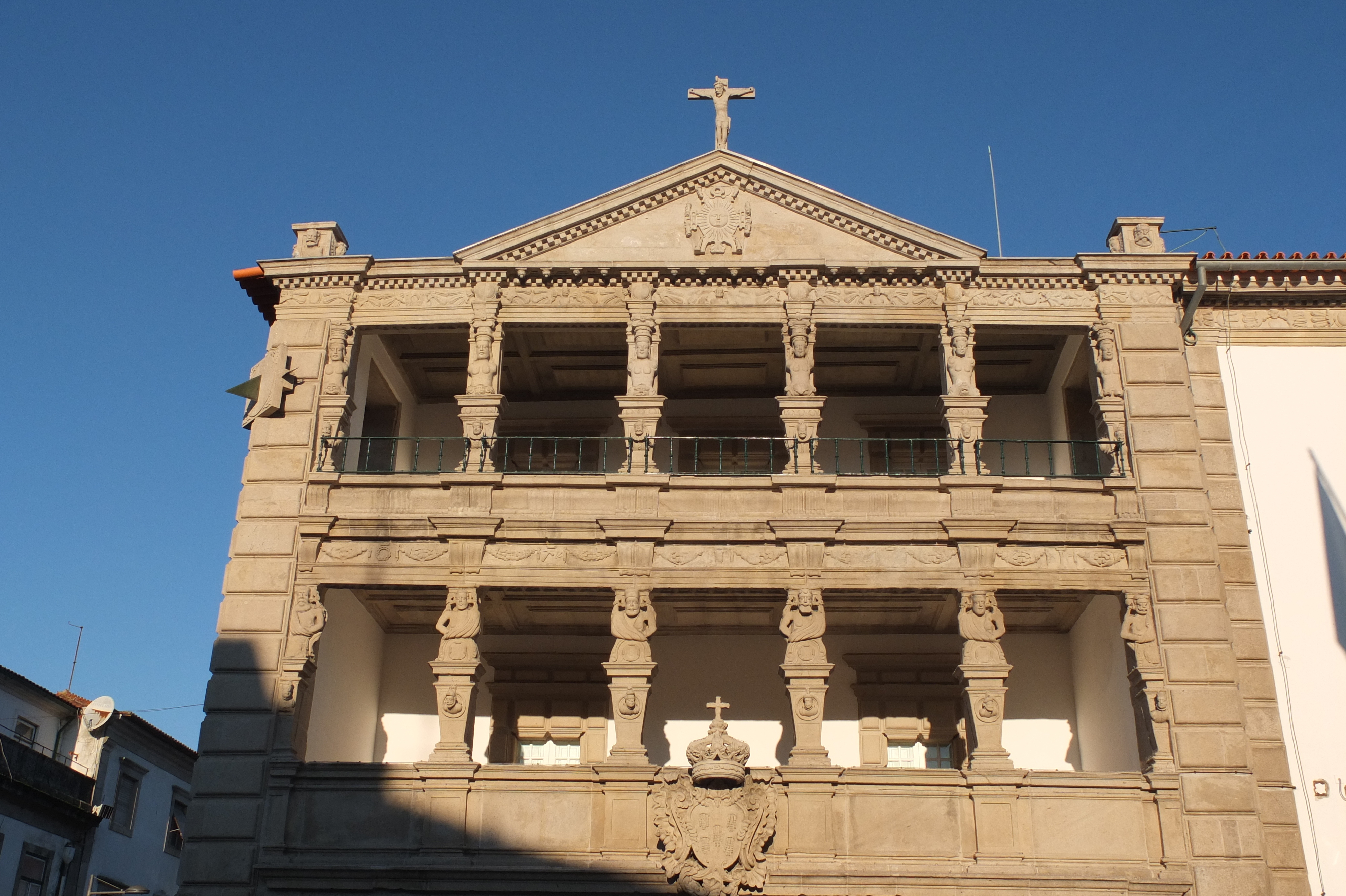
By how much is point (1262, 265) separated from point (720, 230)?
336 inches

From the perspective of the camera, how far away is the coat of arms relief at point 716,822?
54.6 ft

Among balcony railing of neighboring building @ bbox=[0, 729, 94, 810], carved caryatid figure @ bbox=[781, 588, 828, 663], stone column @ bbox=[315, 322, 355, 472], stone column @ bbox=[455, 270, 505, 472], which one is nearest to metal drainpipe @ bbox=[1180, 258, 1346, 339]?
carved caryatid figure @ bbox=[781, 588, 828, 663]

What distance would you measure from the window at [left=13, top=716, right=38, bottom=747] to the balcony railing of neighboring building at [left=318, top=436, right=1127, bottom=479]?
39.4 feet

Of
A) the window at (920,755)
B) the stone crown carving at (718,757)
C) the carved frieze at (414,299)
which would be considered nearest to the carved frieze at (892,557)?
the stone crown carving at (718,757)

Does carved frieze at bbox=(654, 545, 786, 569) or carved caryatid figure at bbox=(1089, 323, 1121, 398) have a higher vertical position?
carved caryatid figure at bbox=(1089, 323, 1121, 398)

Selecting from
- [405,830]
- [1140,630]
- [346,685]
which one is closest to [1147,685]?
[1140,630]

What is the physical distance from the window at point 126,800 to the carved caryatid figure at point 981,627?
21.3m

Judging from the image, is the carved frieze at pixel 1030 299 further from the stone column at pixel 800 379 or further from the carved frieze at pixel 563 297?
the carved frieze at pixel 563 297

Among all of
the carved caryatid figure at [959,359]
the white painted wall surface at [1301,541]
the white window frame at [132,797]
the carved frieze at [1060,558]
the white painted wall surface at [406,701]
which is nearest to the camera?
the white painted wall surface at [1301,541]

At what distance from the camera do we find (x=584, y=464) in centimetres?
2319

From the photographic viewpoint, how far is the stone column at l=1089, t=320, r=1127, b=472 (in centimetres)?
1959

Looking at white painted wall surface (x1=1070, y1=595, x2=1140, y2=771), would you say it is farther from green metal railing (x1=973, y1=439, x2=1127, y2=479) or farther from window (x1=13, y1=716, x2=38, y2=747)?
window (x1=13, y1=716, x2=38, y2=747)

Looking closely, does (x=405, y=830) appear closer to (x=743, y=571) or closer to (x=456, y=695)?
(x=456, y=695)

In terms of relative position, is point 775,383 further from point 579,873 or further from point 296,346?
point 579,873
